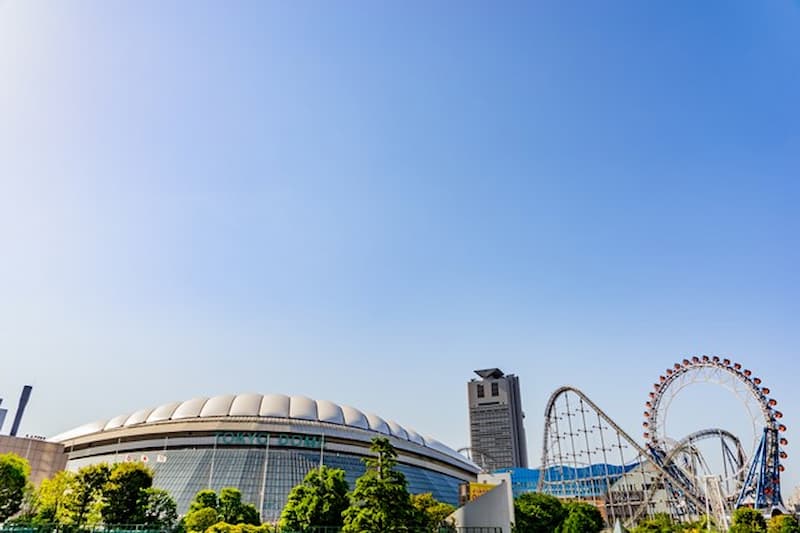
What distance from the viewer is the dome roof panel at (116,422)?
68188mm

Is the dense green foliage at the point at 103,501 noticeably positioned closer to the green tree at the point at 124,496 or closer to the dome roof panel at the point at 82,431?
the green tree at the point at 124,496

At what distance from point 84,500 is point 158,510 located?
586 centimetres

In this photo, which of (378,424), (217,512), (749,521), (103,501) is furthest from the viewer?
(378,424)

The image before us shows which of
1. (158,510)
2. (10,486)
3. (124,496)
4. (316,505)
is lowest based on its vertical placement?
(158,510)

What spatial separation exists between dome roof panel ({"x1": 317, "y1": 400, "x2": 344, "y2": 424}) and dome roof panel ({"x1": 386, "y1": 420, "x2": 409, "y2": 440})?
801 cm

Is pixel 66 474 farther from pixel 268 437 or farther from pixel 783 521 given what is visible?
pixel 783 521

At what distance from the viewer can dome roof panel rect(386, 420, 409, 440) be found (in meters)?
73.9

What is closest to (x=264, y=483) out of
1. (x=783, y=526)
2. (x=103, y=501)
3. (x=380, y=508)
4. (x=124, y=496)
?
(x=124, y=496)

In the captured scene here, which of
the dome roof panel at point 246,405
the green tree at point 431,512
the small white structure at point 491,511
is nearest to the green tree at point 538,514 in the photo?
the green tree at point 431,512

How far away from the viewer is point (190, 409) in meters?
67.4

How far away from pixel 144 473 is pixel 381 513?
22.4m

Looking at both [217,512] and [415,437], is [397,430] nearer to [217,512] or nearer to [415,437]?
[415,437]

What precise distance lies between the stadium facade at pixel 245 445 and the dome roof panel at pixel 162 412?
127 mm

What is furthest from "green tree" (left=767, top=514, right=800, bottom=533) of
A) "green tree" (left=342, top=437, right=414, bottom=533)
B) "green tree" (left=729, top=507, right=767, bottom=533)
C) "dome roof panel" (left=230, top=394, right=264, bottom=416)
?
"dome roof panel" (left=230, top=394, right=264, bottom=416)
